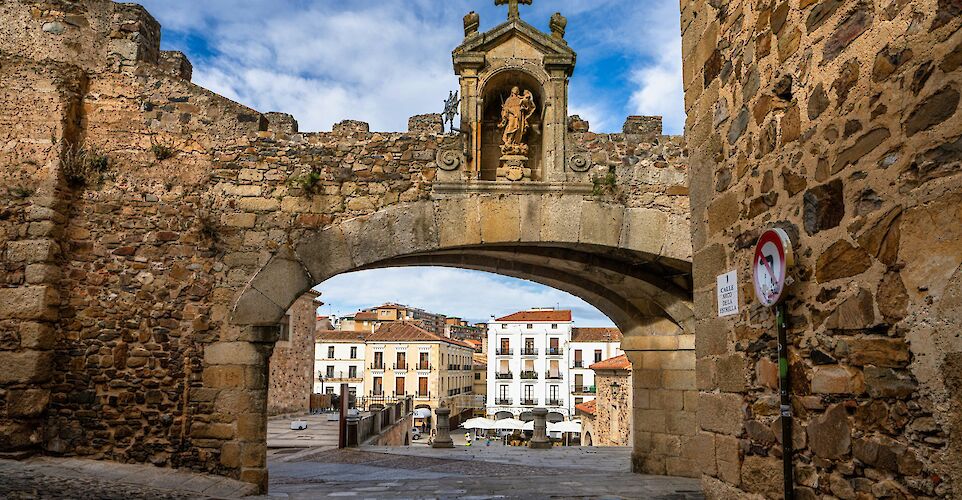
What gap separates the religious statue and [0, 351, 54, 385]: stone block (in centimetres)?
466

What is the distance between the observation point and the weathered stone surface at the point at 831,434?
2.54 meters

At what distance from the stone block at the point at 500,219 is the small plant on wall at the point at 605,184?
80cm

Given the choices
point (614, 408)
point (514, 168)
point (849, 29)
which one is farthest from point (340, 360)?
point (849, 29)

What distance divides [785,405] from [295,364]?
69.4 ft

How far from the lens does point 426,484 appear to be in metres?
7.43

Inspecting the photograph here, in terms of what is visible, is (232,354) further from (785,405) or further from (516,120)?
(785,405)

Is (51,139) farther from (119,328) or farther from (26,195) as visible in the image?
(119,328)

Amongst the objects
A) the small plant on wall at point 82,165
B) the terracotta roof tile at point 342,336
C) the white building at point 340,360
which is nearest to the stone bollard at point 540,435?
the small plant on wall at point 82,165

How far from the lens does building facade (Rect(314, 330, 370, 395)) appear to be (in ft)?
153

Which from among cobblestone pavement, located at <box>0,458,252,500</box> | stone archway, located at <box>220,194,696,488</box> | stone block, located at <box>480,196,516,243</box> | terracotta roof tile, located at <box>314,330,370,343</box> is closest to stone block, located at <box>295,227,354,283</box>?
stone archway, located at <box>220,194,696,488</box>

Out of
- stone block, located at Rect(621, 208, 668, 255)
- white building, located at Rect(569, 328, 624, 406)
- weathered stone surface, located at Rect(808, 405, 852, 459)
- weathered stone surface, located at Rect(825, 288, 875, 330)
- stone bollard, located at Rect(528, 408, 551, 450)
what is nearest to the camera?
weathered stone surface, located at Rect(825, 288, 875, 330)

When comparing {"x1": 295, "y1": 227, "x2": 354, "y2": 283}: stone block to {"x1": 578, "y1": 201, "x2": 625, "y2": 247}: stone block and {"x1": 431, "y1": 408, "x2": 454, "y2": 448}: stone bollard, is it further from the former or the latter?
{"x1": 431, "y1": 408, "x2": 454, "y2": 448}: stone bollard

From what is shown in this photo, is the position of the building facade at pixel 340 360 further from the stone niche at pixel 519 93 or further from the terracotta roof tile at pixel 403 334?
the stone niche at pixel 519 93

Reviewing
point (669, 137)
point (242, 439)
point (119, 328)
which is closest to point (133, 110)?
point (119, 328)
